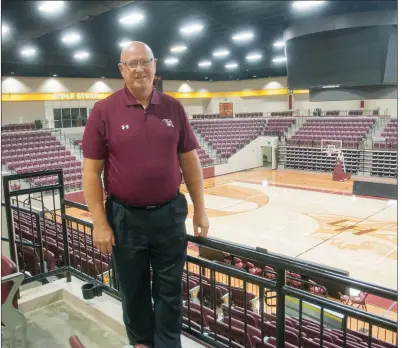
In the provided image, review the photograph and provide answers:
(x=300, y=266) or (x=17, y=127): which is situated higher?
(x=17, y=127)

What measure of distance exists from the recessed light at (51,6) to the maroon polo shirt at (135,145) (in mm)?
4680

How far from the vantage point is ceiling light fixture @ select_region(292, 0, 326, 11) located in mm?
4059

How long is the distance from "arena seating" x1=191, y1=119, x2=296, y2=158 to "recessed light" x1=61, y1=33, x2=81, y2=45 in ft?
39.0

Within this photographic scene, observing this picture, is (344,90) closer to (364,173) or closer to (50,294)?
(50,294)

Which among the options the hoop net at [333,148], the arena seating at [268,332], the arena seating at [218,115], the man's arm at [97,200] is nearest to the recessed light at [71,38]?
the arena seating at [268,332]

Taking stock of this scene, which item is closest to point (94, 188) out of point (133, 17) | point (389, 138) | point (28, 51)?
point (133, 17)

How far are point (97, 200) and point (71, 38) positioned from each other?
1175 cm

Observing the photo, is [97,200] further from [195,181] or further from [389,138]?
[389,138]

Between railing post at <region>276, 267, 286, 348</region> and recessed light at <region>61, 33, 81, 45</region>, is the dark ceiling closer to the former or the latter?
recessed light at <region>61, 33, 81, 45</region>

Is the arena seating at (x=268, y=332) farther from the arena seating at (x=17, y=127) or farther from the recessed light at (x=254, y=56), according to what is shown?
the arena seating at (x=17, y=127)

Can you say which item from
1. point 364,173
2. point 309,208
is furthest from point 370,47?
point 364,173

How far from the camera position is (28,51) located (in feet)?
48.1

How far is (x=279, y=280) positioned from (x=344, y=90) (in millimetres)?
2271

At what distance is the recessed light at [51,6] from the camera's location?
5.84m
